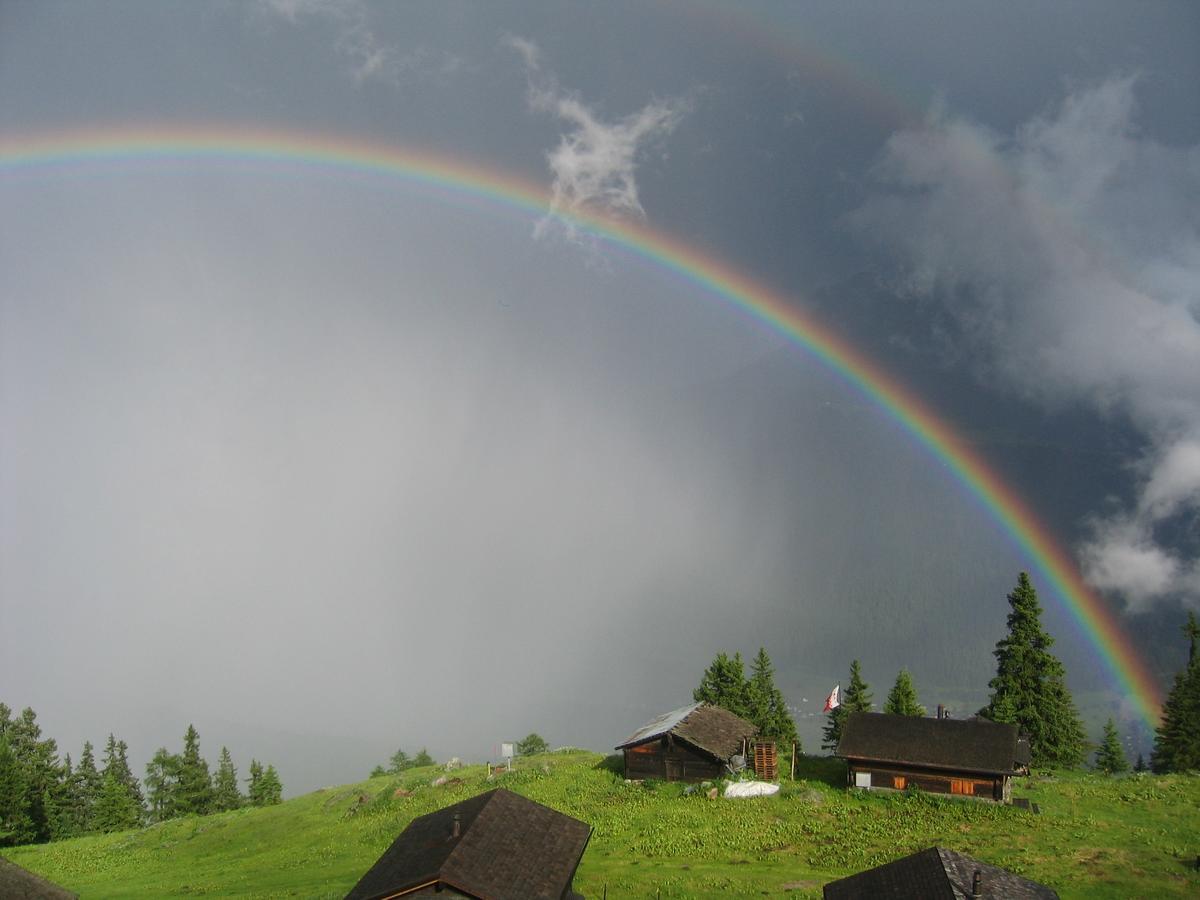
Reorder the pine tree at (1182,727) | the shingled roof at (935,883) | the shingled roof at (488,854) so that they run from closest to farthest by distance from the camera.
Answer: the shingled roof at (935,883) < the shingled roof at (488,854) < the pine tree at (1182,727)

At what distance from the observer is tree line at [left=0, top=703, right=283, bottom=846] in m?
72.1

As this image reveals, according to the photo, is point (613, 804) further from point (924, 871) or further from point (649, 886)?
point (924, 871)

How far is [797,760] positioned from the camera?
6856 cm

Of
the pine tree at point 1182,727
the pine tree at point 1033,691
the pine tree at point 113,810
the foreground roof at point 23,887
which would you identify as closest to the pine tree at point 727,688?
the pine tree at point 1033,691

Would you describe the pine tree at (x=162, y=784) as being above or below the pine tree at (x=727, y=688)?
below

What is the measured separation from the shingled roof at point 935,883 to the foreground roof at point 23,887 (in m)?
32.9

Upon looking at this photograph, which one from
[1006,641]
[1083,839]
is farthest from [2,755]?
[1006,641]

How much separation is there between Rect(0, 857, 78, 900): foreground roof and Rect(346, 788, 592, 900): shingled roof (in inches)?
572

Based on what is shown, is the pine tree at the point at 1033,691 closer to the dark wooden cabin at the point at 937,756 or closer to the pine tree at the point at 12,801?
the dark wooden cabin at the point at 937,756

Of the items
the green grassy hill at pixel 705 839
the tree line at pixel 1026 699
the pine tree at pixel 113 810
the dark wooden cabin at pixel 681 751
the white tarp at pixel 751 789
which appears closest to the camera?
the green grassy hill at pixel 705 839

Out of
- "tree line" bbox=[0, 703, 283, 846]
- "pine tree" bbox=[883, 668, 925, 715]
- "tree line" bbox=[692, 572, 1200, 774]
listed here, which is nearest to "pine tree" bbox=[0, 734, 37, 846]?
"tree line" bbox=[0, 703, 283, 846]

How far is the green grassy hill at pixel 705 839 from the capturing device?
40.0 meters

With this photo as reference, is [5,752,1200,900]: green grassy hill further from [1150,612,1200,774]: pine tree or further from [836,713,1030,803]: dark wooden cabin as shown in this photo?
[1150,612,1200,774]: pine tree

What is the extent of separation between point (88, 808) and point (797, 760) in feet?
237
